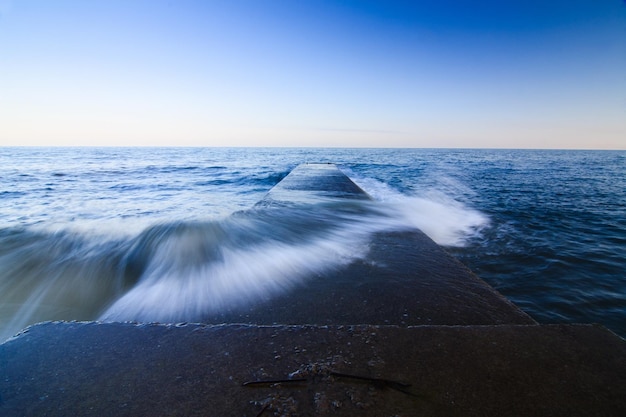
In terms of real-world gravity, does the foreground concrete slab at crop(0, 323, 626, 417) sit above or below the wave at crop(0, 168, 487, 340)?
above

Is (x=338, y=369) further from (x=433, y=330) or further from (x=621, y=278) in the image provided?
(x=621, y=278)

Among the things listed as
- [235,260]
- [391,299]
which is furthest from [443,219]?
[391,299]

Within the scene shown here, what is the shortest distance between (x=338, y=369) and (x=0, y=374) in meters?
1.42

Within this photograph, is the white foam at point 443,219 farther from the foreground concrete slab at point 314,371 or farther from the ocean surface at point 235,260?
the foreground concrete slab at point 314,371

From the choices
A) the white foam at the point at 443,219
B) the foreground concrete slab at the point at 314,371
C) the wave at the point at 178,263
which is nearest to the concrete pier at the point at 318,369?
the foreground concrete slab at the point at 314,371

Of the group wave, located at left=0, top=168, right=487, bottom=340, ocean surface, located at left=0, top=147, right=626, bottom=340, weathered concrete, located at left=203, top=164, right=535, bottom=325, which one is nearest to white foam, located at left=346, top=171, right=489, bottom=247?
ocean surface, located at left=0, top=147, right=626, bottom=340

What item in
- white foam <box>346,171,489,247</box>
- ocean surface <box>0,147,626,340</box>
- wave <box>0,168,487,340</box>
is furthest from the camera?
white foam <box>346,171,489,247</box>

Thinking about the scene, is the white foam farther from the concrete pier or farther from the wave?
the concrete pier

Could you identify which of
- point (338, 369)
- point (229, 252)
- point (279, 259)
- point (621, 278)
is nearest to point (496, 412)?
point (338, 369)

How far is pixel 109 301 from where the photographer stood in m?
2.84

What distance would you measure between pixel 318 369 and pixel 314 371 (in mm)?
19

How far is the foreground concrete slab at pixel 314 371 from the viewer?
40.7 inches

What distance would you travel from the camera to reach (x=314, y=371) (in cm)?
117

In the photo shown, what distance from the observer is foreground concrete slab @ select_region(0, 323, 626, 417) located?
3.39ft
